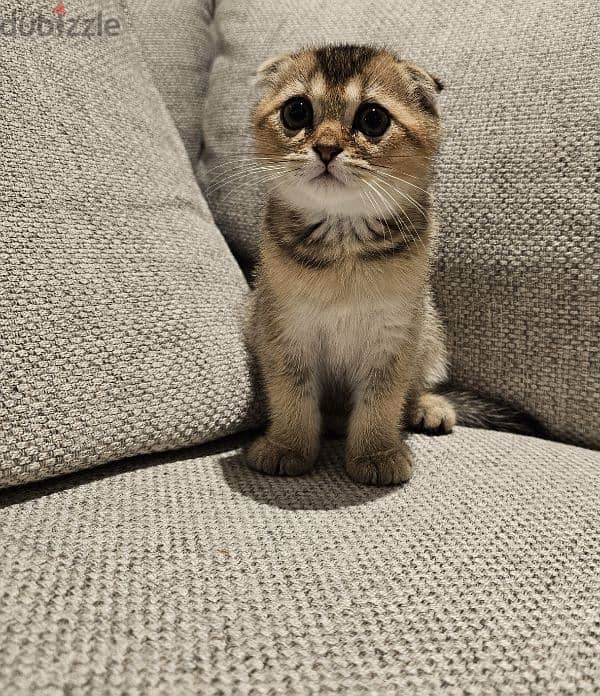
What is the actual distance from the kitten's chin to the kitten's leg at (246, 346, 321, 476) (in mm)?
226

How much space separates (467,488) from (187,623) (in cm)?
45

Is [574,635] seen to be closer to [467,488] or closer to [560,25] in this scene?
[467,488]

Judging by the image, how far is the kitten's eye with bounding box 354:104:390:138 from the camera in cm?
86

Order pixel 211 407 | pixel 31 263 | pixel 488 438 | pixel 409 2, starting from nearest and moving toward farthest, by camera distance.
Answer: pixel 31 263 < pixel 211 407 < pixel 488 438 < pixel 409 2

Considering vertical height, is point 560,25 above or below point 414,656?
above

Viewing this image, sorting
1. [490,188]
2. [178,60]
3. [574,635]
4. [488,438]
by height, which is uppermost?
[178,60]

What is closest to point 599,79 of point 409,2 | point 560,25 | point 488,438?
point 560,25

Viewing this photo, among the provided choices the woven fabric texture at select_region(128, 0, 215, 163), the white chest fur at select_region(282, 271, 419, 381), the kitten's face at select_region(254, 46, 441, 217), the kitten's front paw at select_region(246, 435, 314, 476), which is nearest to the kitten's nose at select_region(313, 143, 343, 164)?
the kitten's face at select_region(254, 46, 441, 217)

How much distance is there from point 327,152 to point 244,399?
1.32 feet

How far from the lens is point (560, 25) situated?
1094 mm

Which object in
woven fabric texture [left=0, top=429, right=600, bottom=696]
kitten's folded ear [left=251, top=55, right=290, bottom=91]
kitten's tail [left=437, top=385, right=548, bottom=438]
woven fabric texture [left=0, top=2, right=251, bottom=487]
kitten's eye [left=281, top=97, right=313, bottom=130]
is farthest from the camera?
kitten's tail [left=437, top=385, right=548, bottom=438]
